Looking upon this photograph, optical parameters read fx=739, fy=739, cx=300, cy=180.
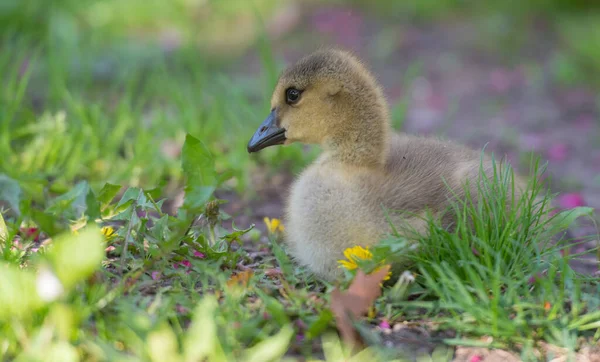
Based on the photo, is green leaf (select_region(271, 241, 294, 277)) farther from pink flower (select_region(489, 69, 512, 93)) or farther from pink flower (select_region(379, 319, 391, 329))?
pink flower (select_region(489, 69, 512, 93))

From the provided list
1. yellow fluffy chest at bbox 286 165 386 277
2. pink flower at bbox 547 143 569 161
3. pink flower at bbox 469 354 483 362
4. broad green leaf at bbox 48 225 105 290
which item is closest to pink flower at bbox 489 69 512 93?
pink flower at bbox 547 143 569 161

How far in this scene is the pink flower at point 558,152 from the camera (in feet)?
18.1

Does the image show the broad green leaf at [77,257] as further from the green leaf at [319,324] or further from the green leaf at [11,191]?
the green leaf at [11,191]

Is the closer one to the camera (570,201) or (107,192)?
(107,192)

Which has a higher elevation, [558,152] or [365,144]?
[558,152]

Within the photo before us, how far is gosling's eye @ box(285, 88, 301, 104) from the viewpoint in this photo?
10.8ft

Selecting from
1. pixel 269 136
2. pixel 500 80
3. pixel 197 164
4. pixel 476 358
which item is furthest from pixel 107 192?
pixel 500 80

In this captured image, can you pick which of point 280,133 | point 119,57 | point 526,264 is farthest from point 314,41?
point 526,264

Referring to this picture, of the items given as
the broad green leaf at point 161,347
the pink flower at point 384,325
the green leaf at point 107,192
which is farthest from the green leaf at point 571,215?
the green leaf at point 107,192

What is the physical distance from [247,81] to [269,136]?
12.3 ft

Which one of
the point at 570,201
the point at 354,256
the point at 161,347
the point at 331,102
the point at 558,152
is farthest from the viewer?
A: the point at 558,152

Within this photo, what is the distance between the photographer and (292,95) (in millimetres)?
3322

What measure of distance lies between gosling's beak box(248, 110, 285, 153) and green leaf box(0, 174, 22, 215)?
3.74 ft

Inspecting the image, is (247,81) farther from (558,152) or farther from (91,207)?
(91,207)
